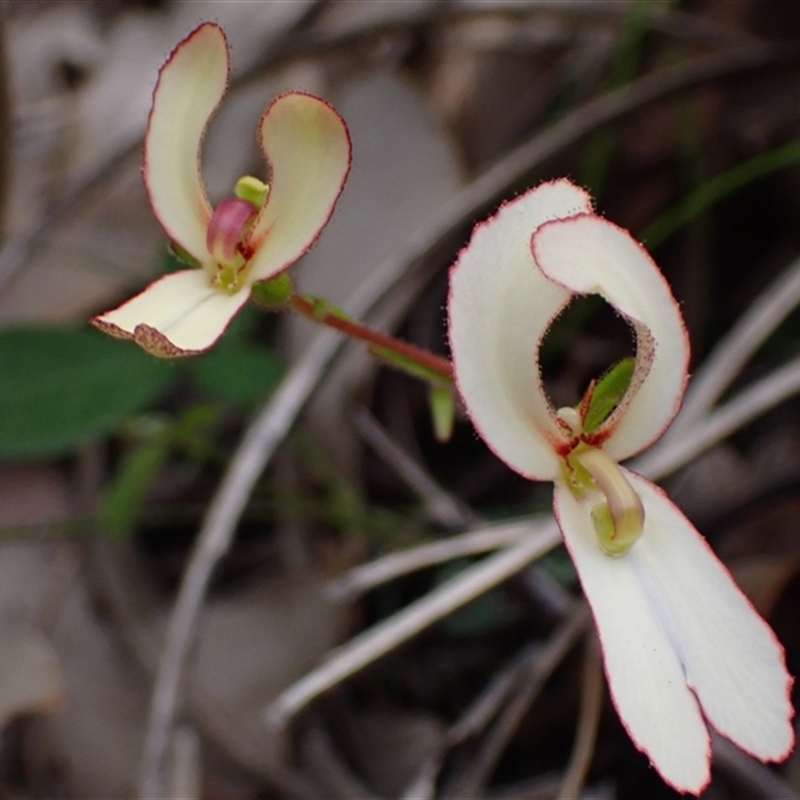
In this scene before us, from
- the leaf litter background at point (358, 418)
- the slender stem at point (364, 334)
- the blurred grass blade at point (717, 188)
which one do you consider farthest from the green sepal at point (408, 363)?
the blurred grass blade at point (717, 188)

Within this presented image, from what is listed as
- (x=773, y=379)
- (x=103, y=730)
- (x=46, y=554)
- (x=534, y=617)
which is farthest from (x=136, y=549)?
(x=773, y=379)

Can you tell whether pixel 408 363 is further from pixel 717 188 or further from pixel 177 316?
pixel 717 188

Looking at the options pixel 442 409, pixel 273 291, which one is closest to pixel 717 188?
pixel 442 409

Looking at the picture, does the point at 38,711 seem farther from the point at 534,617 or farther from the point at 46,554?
the point at 534,617

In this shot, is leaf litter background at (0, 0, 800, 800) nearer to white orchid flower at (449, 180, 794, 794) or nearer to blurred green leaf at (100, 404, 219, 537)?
blurred green leaf at (100, 404, 219, 537)

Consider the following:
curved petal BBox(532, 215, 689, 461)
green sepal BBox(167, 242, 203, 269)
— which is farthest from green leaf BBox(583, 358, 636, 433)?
green sepal BBox(167, 242, 203, 269)

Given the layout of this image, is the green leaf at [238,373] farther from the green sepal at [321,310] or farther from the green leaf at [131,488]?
the green sepal at [321,310]
